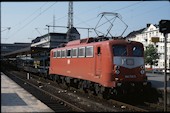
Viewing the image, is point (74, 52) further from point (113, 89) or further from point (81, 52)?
point (113, 89)

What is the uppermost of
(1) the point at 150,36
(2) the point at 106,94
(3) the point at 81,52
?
(1) the point at 150,36

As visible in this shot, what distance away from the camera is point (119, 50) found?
16.9 meters

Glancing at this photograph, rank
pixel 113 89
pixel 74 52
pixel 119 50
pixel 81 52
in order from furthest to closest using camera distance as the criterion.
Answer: pixel 74 52 < pixel 81 52 < pixel 119 50 < pixel 113 89

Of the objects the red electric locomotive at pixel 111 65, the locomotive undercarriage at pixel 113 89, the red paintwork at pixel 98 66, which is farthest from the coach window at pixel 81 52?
the locomotive undercarriage at pixel 113 89

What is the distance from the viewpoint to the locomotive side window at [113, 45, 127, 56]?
16.7m

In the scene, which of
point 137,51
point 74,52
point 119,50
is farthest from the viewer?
point 74,52

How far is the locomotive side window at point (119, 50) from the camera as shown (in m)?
16.7

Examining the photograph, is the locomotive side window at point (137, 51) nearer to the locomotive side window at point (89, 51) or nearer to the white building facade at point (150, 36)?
the locomotive side window at point (89, 51)

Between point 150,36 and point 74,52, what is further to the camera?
point 150,36

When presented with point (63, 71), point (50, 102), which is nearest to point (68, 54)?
point (63, 71)

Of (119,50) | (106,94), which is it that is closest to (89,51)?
(119,50)

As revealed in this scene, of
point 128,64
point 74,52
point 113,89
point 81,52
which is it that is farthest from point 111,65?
point 74,52

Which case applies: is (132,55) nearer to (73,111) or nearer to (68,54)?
(73,111)

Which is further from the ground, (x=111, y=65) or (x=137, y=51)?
(x=137, y=51)
